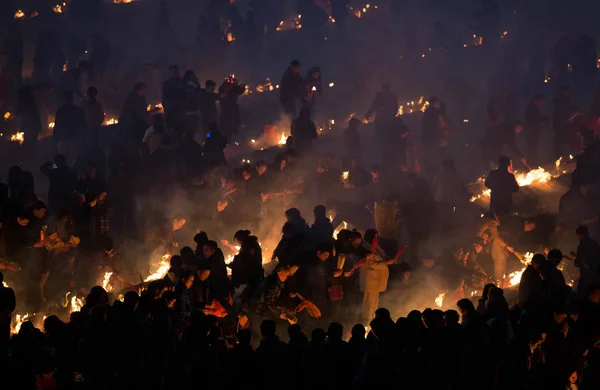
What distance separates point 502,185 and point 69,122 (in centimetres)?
944

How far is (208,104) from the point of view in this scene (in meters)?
16.0

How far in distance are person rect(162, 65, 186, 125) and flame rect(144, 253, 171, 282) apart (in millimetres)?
4162

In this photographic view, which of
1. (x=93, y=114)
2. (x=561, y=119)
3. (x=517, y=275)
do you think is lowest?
(x=517, y=275)

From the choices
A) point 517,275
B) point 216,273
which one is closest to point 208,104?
point 216,273

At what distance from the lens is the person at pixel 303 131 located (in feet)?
50.2

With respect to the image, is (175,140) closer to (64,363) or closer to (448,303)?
(448,303)

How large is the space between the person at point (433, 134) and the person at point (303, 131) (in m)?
3.07

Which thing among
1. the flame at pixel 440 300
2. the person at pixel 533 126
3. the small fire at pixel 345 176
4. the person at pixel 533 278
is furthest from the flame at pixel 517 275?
the person at pixel 533 126

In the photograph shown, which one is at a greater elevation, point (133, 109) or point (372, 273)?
point (133, 109)

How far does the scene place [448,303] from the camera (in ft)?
39.5

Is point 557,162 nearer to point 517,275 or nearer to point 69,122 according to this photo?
point 517,275

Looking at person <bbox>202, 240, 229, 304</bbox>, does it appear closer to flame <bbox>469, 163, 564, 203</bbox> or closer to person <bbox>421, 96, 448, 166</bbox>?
flame <bbox>469, 163, 564, 203</bbox>

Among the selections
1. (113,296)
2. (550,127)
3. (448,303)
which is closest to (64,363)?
(113,296)

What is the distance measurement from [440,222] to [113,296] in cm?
684
